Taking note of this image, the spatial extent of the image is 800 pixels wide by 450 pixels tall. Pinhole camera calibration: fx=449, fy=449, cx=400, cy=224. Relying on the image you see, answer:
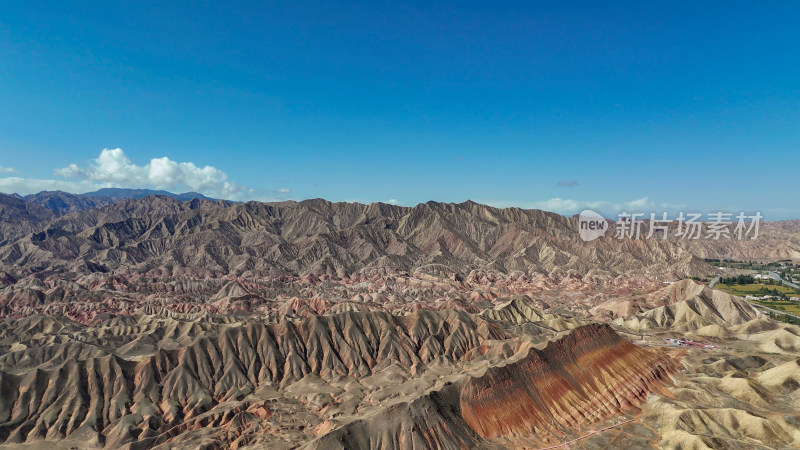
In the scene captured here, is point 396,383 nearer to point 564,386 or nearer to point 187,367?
point 564,386

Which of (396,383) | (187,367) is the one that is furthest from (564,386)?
(187,367)

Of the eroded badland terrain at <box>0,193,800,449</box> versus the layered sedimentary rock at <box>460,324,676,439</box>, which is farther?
the layered sedimentary rock at <box>460,324,676,439</box>

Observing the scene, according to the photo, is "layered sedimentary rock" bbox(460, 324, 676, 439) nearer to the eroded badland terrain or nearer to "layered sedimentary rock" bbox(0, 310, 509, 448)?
the eroded badland terrain

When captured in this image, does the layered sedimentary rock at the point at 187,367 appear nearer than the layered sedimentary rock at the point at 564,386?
No

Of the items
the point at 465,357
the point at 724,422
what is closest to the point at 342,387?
the point at 465,357

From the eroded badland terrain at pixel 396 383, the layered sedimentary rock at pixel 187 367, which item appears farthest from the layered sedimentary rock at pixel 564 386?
the layered sedimentary rock at pixel 187 367

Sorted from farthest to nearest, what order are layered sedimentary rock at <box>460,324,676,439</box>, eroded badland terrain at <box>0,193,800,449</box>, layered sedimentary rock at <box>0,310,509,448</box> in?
layered sedimentary rock at <box>0,310,509,448</box> → layered sedimentary rock at <box>460,324,676,439</box> → eroded badland terrain at <box>0,193,800,449</box>

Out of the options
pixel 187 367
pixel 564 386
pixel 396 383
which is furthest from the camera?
pixel 396 383

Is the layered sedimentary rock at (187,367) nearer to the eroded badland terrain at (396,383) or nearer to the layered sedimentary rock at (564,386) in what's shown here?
the eroded badland terrain at (396,383)

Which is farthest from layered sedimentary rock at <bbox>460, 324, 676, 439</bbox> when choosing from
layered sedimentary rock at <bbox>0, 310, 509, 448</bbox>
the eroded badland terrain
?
layered sedimentary rock at <bbox>0, 310, 509, 448</bbox>
